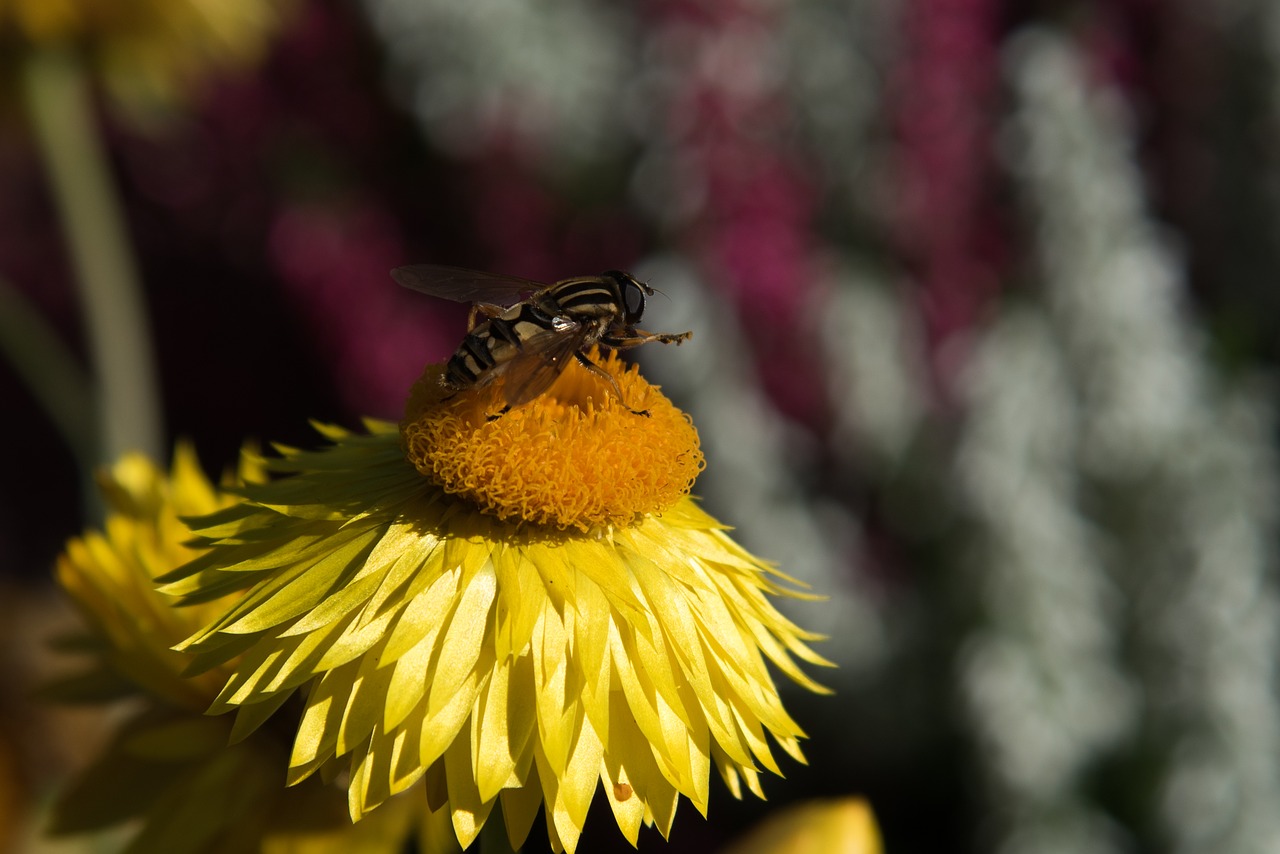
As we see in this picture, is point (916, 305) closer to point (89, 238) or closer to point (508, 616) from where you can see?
point (89, 238)

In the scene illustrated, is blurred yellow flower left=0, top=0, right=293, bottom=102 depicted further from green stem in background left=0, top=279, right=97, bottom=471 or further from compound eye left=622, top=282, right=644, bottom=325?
compound eye left=622, top=282, right=644, bottom=325

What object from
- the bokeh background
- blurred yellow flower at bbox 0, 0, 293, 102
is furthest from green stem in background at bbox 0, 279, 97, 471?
blurred yellow flower at bbox 0, 0, 293, 102

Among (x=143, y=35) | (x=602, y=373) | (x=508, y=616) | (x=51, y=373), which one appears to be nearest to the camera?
(x=508, y=616)

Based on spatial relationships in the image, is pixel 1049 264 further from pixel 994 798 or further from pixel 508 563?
pixel 508 563

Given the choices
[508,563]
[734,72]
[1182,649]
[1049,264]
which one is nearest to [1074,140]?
[1049,264]

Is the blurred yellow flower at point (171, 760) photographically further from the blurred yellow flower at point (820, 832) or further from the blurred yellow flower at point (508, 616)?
the blurred yellow flower at point (820, 832)

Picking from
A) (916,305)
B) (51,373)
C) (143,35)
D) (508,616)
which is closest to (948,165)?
(916,305)

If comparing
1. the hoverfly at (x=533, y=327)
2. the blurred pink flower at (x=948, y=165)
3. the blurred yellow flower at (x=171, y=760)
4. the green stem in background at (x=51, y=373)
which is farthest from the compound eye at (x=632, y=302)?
the green stem in background at (x=51, y=373)
